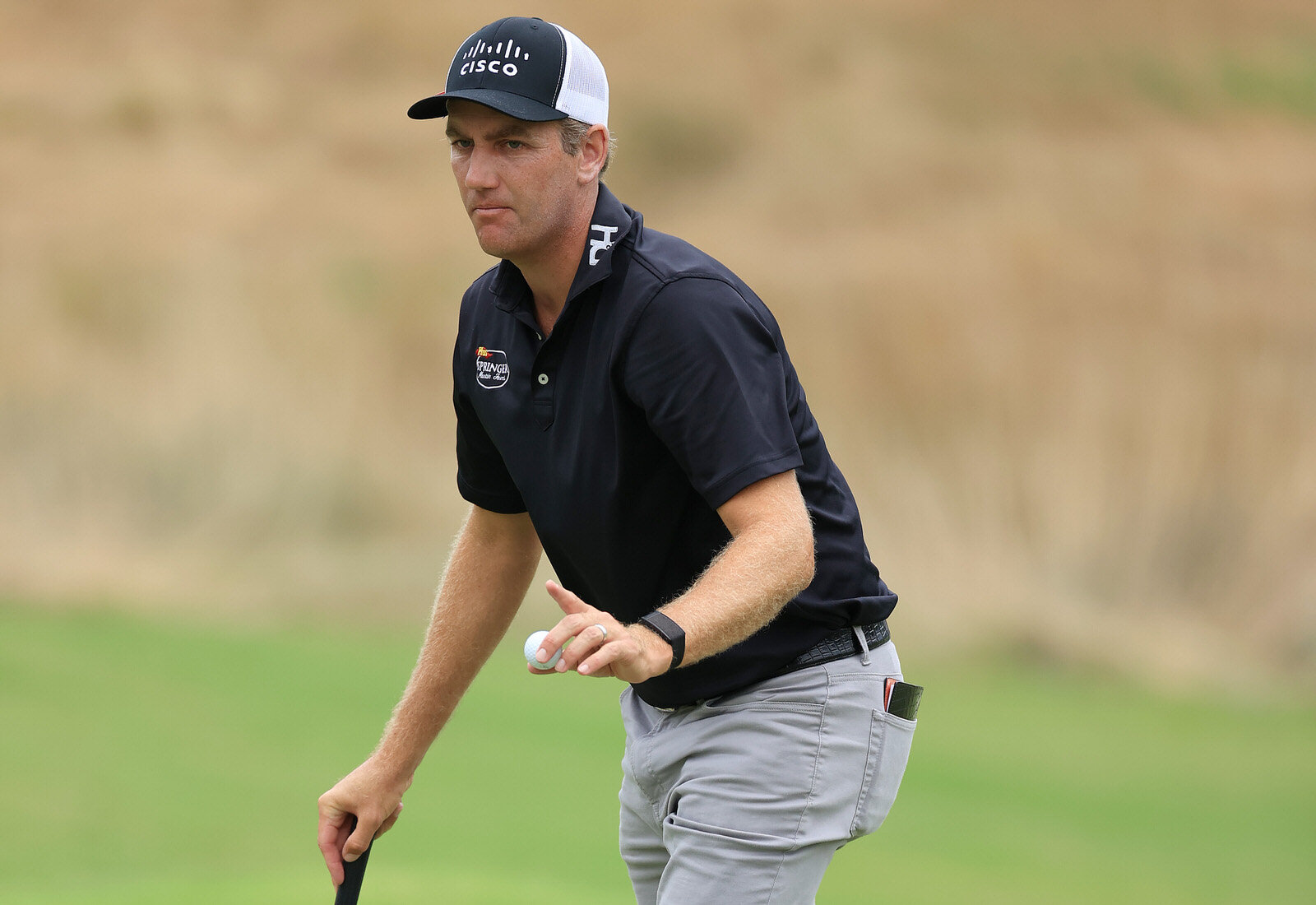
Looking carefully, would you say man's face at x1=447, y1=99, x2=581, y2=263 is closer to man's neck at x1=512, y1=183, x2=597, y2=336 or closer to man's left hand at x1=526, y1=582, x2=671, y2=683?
man's neck at x1=512, y1=183, x2=597, y2=336

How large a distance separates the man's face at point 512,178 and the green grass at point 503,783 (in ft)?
11.5

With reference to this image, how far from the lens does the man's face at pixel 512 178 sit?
2.25 metres

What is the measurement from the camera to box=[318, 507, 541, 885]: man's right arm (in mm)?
2578

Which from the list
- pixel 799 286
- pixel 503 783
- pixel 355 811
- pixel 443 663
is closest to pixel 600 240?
pixel 443 663

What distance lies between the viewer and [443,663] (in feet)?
8.71

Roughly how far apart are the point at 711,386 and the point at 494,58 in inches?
22.4

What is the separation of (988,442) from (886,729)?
35.3 feet

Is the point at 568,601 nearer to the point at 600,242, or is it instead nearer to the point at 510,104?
the point at 600,242

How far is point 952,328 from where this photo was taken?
43.4 feet

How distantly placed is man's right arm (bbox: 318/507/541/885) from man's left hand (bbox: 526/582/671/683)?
0.75 meters

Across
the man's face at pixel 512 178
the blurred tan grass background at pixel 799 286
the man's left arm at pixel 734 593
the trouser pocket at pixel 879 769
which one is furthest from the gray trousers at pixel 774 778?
the blurred tan grass background at pixel 799 286

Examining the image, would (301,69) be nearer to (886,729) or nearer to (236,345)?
(236,345)

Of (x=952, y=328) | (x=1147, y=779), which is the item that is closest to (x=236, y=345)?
(x=952, y=328)

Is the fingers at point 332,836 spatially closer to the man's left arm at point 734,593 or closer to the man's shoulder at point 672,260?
the man's left arm at point 734,593
